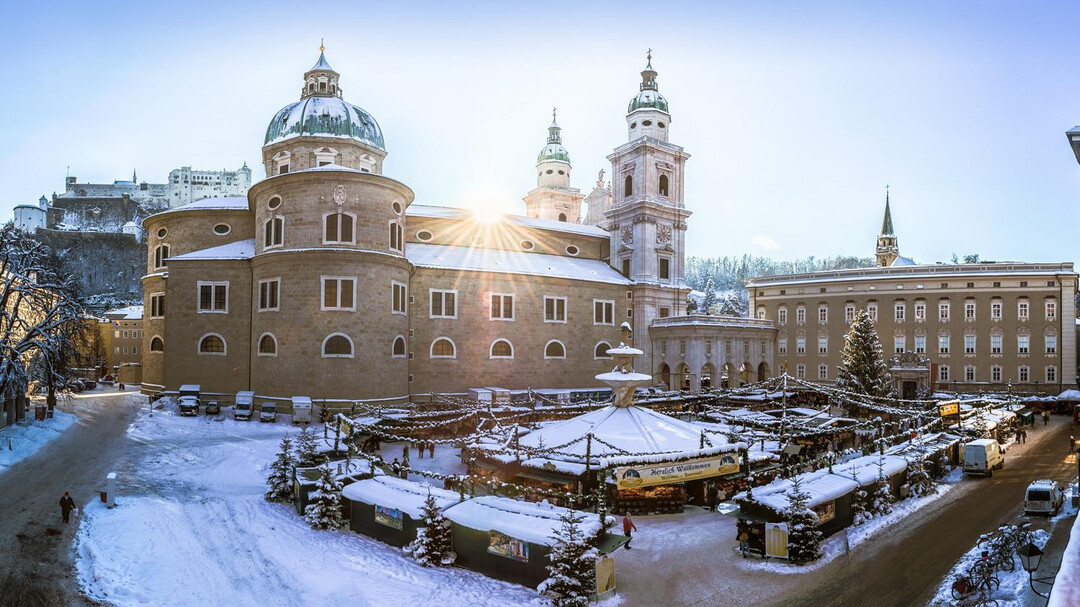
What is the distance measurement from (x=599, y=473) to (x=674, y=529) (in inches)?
108

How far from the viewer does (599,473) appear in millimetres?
20109

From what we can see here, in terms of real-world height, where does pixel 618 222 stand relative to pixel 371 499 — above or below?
above

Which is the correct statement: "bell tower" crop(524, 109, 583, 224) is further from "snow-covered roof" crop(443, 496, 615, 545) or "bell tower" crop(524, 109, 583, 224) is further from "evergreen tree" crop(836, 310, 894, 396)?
"snow-covered roof" crop(443, 496, 615, 545)

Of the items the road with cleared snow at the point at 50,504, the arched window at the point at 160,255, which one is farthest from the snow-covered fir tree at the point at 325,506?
the arched window at the point at 160,255

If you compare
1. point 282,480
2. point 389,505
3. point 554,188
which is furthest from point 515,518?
point 554,188

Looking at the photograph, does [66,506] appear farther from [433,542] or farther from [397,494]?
[433,542]

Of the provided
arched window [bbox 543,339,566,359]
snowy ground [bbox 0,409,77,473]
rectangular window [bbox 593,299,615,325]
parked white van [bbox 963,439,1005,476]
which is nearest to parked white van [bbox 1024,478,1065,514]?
parked white van [bbox 963,439,1005,476]

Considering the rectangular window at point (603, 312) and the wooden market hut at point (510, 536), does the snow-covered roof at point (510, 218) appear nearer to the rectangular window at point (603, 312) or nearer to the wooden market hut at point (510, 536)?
the rectangular window at point (603, 312)

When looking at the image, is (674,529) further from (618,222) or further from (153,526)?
(618,222)

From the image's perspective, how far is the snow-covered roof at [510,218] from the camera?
5234 centimetres

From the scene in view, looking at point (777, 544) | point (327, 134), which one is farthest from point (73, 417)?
point (777, 544)

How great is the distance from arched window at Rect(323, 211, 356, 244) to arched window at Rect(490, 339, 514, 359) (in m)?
14.0

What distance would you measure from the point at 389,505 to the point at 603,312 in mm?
38778

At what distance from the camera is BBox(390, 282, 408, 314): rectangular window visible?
133 ft
